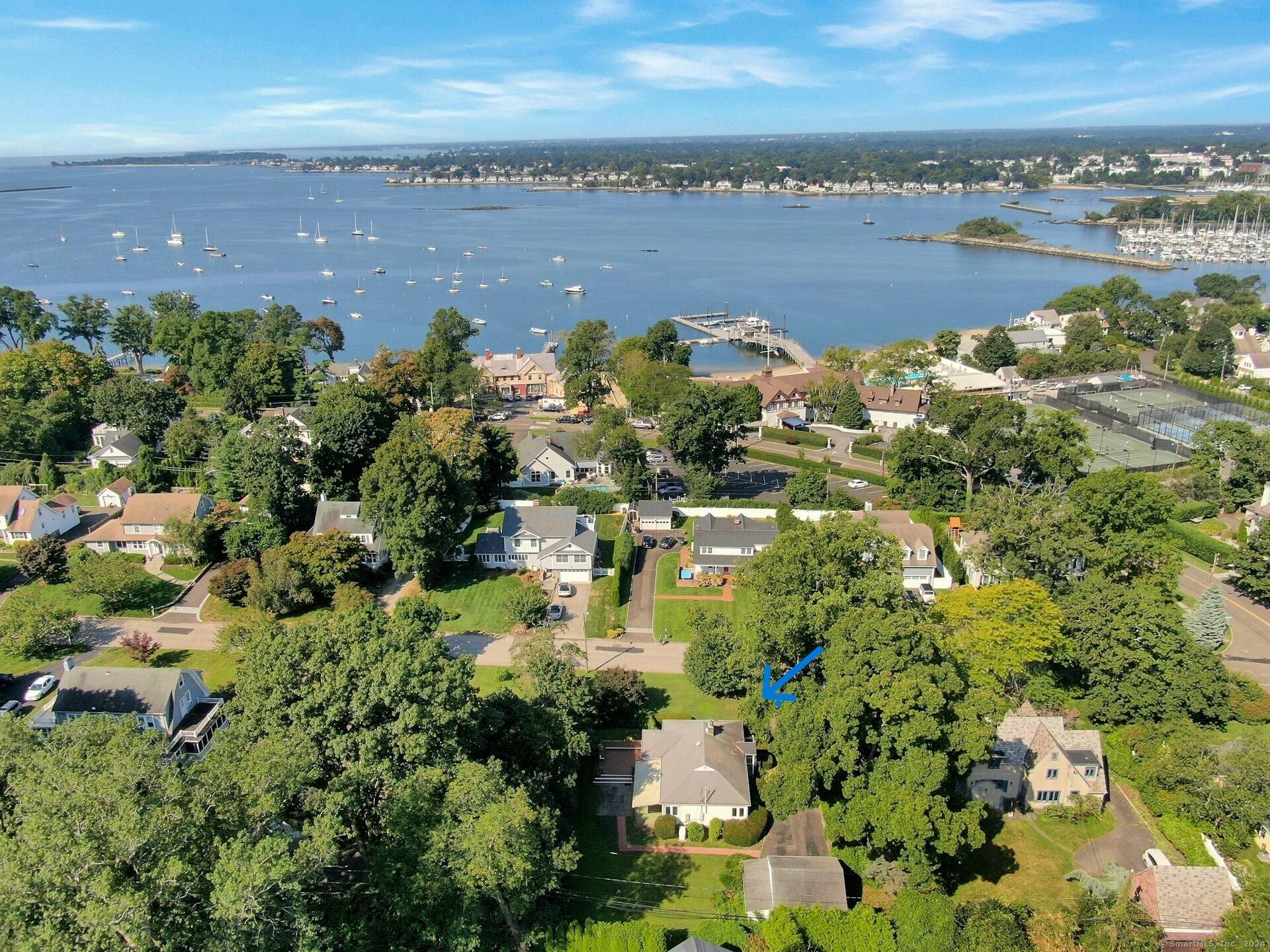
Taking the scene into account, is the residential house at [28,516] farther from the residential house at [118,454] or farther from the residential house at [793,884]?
the residential house at [793,884]

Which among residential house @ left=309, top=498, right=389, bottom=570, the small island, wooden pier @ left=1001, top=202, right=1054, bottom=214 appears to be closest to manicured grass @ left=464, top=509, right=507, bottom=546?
residential house @ left=309, top=498, right=389, bottom=570

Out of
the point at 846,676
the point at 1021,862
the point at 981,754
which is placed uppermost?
the point at 846,676

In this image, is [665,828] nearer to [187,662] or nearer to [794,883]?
[794,883]

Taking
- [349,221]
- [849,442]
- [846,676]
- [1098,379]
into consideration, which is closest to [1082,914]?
[846,676]

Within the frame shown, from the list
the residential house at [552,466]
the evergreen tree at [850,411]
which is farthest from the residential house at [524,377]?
the evergreen tree at [850,411]

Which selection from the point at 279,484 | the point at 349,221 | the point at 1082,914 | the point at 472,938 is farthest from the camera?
the point at 349,221

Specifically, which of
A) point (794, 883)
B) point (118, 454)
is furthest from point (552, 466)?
point (794, 883)

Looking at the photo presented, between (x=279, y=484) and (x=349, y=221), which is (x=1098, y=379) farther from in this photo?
(x=349, y=221)
